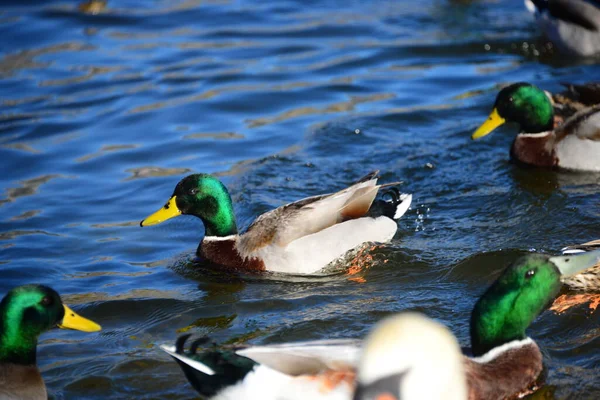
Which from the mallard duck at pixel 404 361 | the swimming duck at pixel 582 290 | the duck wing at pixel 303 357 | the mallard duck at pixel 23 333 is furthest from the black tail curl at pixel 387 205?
the mallard duck at pixel 404 361

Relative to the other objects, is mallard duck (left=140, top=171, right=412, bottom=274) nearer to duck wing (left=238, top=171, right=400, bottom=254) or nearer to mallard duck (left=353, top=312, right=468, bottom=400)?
duck wing (left=238, top=171, right=400, bottom=254)

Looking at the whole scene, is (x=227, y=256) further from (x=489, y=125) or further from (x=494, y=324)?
(x=489, y=125)


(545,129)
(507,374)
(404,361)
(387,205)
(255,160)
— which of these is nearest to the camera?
(404,361)

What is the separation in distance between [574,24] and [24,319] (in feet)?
27.5

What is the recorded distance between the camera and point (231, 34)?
13617 mm

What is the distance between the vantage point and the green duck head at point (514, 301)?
4801 millimetres

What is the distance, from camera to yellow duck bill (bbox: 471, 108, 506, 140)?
28.1ft

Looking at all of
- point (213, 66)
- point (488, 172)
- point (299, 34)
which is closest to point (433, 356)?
point (488, 172)

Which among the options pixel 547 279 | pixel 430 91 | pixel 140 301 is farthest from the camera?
pixel 430 91

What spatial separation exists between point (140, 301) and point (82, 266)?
0.95 m

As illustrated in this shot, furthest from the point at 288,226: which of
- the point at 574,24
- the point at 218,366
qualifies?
the point at 574,24

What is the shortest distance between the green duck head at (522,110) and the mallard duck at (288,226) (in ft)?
6.03

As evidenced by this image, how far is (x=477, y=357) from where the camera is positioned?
15.9 ft

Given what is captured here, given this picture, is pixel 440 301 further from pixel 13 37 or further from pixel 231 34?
pixel 13 37
